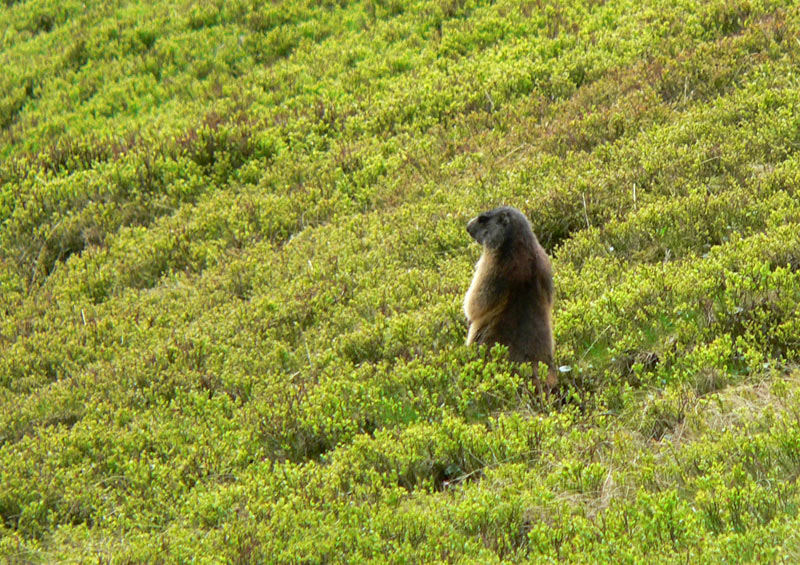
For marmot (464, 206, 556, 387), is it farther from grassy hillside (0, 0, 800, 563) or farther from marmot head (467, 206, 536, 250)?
grassy hillside (0, 0, 800, 563)

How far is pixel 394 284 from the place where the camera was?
32.7ft

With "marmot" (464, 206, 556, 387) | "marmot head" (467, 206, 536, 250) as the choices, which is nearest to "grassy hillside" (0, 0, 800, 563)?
"marmot" (464, 206, 556, 387)

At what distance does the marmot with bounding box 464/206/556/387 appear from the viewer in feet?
25.3

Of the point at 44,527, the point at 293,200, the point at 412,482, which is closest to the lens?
the point at 412,482

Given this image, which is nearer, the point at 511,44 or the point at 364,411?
the point at 364,411

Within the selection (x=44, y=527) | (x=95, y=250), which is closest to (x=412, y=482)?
(x=44, y=527)

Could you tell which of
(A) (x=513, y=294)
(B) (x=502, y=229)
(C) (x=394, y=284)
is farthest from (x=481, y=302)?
(C) (x=394, y=284)

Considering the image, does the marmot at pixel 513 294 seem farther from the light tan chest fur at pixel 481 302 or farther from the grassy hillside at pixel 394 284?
the grassy hillside at pixel 394 284

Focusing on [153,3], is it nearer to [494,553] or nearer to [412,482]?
[412,482]

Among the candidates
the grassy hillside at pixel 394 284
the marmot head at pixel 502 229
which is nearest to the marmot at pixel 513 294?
the marmot head at pixel 502 229

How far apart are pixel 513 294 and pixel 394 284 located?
2.25 meters

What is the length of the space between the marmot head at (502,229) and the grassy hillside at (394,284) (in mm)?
760

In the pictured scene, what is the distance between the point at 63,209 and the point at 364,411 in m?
8.87

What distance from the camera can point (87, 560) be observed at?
6.39 meters
